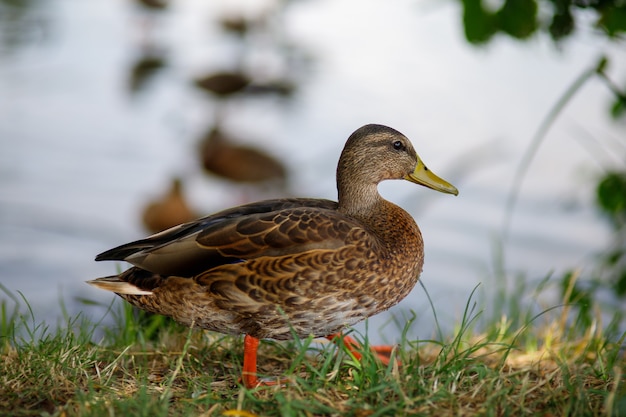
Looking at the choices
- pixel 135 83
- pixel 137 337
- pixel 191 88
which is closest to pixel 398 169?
pixel 137 337

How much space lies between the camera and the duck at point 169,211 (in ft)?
32.7

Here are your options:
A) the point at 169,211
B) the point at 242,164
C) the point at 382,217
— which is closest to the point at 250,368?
the point at 382,217

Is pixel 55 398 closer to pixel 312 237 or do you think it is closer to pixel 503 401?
pixel 312 237

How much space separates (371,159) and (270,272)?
836 mm

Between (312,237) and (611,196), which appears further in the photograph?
(611,196)

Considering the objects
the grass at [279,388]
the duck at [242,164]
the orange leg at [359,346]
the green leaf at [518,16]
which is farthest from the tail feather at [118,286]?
the duck at [242,164]

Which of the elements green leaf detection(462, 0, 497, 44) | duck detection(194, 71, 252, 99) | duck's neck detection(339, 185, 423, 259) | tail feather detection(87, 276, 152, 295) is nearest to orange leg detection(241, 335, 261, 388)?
tail feather detection(87, 276, 152, 295)

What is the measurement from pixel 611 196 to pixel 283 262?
2326 mm

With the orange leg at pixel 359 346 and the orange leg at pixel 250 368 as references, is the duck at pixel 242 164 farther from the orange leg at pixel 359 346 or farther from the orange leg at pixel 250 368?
the orange leg at pixel 250 368

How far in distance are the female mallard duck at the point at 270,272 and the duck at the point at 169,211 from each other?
617 centimetres

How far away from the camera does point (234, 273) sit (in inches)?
137

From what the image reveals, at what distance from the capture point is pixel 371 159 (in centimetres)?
395

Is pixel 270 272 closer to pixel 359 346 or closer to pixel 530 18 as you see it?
pixel 359 346

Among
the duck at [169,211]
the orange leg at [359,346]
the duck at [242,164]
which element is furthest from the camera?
the duck at [242,164]
